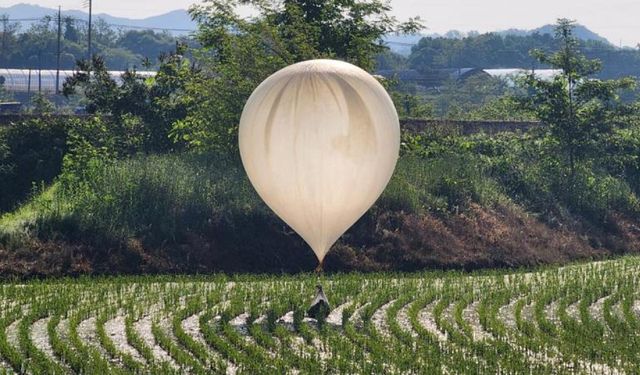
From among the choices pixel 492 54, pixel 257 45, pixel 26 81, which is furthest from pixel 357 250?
pixel 492 54

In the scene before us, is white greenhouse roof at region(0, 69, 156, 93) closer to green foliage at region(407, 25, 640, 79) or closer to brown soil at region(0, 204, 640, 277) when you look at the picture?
green foliage at region(407, 25, 640, 79)

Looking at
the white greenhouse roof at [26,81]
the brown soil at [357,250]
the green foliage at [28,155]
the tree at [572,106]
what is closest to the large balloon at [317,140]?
the brown soil at [357,250]

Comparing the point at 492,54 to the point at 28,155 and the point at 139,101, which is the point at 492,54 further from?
the point at 28,155

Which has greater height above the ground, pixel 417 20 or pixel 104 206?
pixel 417 20

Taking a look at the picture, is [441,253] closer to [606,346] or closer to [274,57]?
[274,57]

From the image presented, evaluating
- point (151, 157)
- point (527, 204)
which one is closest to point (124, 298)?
point (151, 157)

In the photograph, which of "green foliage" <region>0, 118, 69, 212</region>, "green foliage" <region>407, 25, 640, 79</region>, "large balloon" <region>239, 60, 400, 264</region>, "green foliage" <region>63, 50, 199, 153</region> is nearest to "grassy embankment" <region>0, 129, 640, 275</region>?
"green foliage" <region>0, 118, 69, 212</region>
